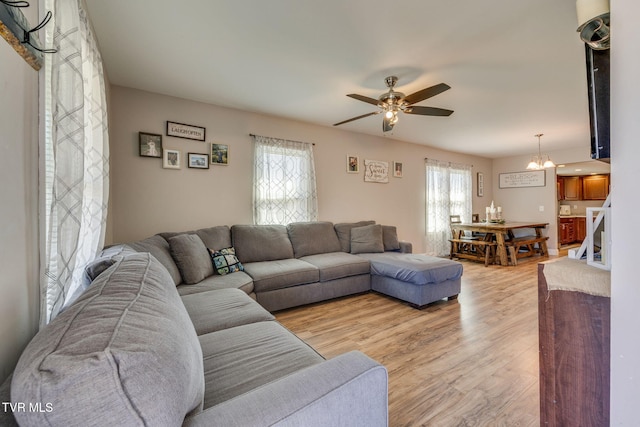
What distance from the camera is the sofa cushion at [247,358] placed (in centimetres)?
102

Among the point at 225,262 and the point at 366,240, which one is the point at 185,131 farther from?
the point at 366,240

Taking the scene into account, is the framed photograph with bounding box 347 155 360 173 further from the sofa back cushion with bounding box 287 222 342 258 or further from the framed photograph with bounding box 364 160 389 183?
the sofa back cushion with bounding box 287 222 342 258

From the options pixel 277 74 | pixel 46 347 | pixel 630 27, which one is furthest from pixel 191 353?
pixel 277 74

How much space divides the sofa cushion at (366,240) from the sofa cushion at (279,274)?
1043 mm

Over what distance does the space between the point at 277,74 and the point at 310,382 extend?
2591 millimetres

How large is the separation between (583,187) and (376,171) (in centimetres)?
723

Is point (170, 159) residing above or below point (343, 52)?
below

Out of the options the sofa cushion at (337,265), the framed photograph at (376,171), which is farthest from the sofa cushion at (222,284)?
the framed photograph at (376,171)

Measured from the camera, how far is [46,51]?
37.0 inches

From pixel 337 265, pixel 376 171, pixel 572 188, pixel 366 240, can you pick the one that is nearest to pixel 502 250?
pixel 376 171

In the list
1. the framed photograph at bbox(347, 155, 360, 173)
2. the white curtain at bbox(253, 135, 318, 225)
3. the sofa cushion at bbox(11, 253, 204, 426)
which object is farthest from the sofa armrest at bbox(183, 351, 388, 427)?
the framed photograph at bbox(347, 155, 360, 173)

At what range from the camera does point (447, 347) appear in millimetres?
2170

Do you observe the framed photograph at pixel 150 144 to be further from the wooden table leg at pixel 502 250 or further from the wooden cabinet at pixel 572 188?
the wooden cabinet at pixel 572 188

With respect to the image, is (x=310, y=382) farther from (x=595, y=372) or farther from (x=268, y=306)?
(x=268, y=306)
